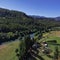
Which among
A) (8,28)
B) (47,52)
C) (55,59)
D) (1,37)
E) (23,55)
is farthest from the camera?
(8,28)

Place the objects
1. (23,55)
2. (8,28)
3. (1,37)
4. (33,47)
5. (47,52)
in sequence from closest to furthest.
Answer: (23,55), (47,52), (33,47), (1,37), (8,28)

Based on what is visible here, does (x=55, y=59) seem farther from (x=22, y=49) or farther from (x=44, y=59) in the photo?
(x=22, y=49)

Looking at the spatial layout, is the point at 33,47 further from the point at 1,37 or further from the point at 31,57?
the point at 1,37

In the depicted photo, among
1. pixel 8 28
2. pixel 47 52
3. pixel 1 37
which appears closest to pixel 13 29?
pixel 8 28

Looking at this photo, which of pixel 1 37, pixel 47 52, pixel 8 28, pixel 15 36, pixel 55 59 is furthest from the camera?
pixel 8 28

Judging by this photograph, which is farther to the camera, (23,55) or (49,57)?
(49,57)

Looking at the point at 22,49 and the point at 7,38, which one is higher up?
the point at 22,49

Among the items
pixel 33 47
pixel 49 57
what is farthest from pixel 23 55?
pixel 33 47

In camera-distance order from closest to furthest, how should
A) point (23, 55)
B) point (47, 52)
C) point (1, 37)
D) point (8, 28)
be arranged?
point (23, 55) < point (47, 52) < point (1, 37) < point (8, 28)

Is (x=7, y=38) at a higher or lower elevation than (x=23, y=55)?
lower
